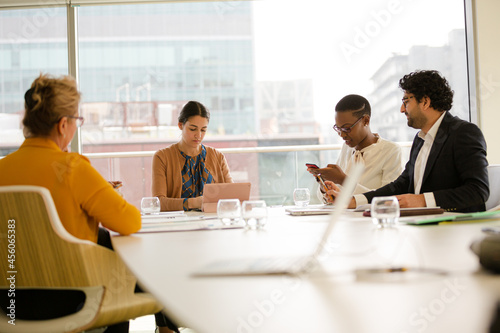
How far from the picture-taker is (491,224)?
1479 mm

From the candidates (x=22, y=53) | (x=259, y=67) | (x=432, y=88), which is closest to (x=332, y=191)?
(x=432, y=88)

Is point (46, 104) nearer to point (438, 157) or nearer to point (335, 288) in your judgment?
point (335, 288)

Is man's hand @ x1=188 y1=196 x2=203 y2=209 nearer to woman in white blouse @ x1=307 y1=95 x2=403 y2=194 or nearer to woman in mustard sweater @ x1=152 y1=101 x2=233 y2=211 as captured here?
woman in mustard sweater @ x1=152 y1=101 x2=233 y2=211

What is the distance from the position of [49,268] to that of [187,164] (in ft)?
6.35

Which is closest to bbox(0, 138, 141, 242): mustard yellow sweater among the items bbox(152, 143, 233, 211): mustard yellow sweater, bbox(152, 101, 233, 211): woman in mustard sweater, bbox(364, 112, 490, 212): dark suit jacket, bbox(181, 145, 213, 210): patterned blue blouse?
bbox(364, 112, 490, 212): dark suit jacket

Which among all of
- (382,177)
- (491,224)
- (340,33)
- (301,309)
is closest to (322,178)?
(382,177)

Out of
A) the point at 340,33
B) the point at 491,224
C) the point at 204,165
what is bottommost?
the point at 491,224

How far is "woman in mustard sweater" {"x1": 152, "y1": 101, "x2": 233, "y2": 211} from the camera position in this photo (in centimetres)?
331

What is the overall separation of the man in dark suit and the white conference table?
961 millimetres

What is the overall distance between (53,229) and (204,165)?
78.9 inches

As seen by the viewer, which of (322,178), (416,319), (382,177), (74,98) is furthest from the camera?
(382,177)

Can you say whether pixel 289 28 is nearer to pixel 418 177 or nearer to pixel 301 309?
pixel 418 177

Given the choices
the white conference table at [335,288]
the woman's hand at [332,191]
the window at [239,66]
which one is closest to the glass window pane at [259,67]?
the window at [239,66]

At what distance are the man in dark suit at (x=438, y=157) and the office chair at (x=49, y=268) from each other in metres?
1.32
